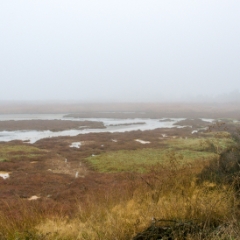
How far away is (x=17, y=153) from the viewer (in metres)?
22.4

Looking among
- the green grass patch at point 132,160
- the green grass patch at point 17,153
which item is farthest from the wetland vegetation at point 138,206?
the green grass patch at point 17,153

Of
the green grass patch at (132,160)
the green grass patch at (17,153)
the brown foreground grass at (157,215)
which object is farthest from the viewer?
the green grass patch at (17,153)

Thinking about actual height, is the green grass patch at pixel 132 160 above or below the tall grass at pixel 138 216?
below

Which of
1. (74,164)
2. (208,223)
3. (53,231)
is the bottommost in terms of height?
(74,164)

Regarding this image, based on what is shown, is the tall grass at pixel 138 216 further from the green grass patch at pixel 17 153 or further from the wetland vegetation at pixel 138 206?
the green grass patch at pixel 17 153

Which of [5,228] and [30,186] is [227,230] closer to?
[5,228]

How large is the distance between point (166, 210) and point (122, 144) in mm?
22330

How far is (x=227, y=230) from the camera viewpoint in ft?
14.2

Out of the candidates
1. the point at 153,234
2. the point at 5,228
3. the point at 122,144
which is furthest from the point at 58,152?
the point at 153,234

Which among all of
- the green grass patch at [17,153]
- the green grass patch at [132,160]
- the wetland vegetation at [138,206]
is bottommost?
the green grass patch at [132,160]

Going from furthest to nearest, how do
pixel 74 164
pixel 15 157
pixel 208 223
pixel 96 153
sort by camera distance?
pixel 96 153
pixel 15 157
pixel 74 164
pixel 208 223

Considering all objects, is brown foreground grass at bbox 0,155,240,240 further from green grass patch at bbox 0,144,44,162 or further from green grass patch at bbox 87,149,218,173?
green grass patch at bbox 0,144,44,162

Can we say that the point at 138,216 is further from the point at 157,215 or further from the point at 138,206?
the point at 138,206

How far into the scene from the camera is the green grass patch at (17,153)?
20.6 m
